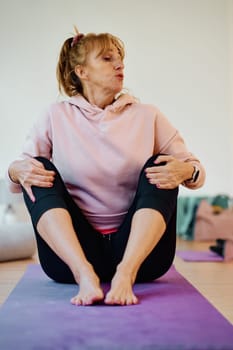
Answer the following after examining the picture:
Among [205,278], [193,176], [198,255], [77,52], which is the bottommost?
[198,255]

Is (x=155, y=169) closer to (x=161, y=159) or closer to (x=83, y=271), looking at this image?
(x=161, y=159)

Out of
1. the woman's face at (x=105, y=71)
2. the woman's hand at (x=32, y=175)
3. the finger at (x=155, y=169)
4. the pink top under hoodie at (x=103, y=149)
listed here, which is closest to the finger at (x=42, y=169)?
the woman's hand at (x=32, y=175)

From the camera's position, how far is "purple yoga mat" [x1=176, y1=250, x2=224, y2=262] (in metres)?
3.06

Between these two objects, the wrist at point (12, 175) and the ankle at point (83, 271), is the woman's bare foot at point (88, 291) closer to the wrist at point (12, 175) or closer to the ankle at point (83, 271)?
the ankle at point (83, 271)

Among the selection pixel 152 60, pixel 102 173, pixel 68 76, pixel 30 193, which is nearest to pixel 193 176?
pixel 102 173

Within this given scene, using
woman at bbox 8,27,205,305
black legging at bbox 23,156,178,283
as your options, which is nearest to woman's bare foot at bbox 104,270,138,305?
woman at bbox 8,27,205,305

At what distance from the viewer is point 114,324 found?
1.36 m

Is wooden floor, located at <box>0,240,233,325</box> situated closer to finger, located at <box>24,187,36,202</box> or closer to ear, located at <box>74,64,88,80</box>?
finger, located at <box>24,187,36,202</box>

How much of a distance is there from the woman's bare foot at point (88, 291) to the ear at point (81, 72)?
819mm

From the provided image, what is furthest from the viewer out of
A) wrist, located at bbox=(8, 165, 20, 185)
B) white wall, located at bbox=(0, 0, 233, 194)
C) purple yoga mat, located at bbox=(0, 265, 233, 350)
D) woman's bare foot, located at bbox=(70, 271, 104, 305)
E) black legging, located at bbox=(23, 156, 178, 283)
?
white wall, located at bbox=(0, 0, 233, 194)

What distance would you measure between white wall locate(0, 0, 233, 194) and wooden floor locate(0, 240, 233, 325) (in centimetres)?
189

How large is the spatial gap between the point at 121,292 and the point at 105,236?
374mm

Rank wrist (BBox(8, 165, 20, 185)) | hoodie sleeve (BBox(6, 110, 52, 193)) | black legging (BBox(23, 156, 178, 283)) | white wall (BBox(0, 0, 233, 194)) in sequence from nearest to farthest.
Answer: black legging (BBox(23, 156, 178, 283)) → wrist (BBox(8, 165, 20, 185)) → hoodie sleeve (BBox(6, 110, 52, 193)) → white wall (BBox(0, 0, 233, 194))

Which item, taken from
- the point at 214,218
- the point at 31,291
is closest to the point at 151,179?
the point at 31,291
